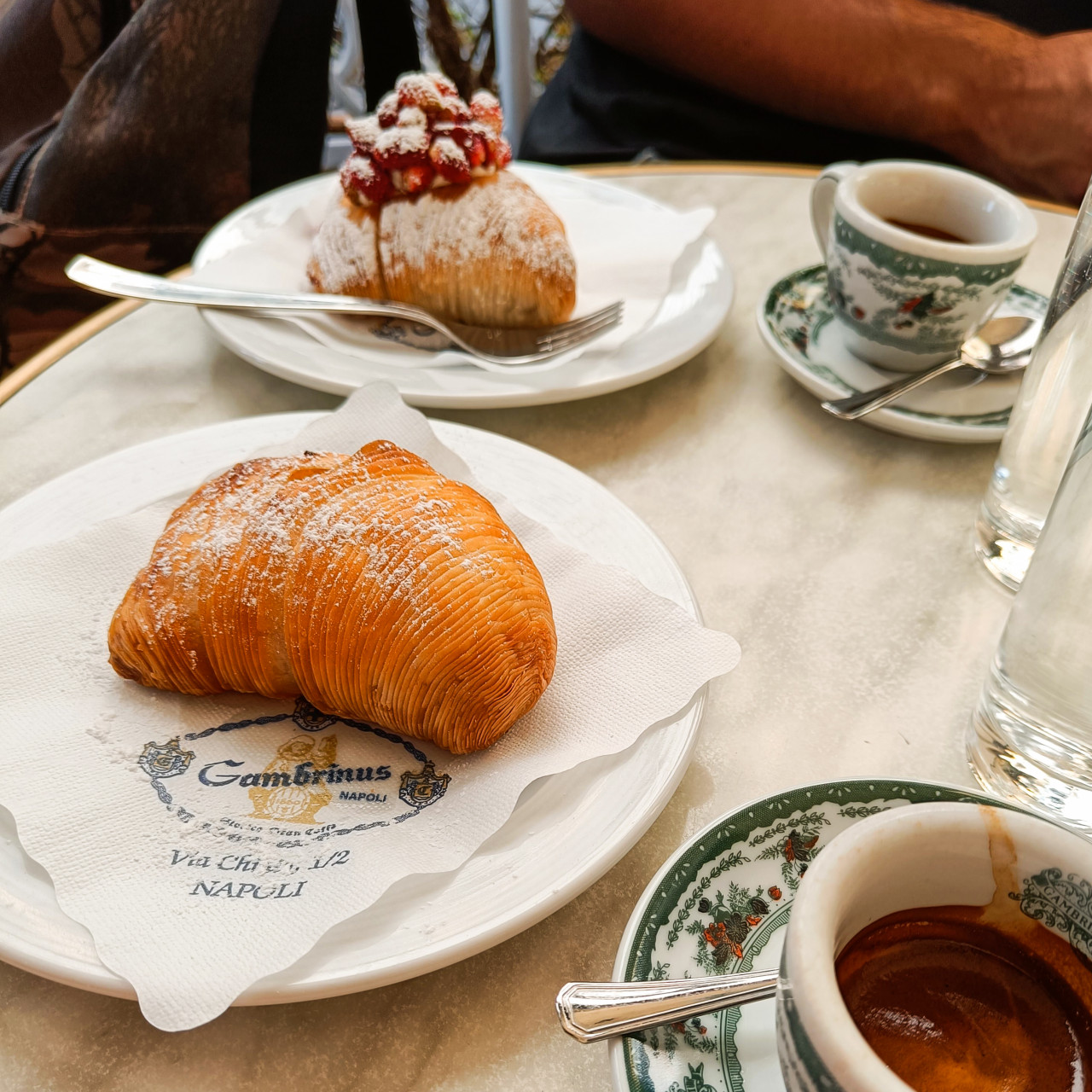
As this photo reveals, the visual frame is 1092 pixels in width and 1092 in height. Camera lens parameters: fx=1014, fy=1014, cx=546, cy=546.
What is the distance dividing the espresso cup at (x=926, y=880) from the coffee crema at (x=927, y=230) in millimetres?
724

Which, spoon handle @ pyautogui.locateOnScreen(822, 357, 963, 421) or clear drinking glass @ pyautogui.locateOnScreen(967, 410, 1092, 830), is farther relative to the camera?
spoon handle @ pyautogui.locateOnScreen(822, 357, 963, 421)

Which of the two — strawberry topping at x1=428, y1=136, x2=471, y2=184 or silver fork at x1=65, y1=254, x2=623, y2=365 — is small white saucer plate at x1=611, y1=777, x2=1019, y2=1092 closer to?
silver fork at x1=65, y1=254, x2=623, y2=365

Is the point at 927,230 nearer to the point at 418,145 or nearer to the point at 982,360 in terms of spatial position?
the point at 982,360

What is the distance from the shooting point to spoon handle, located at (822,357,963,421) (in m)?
0.87

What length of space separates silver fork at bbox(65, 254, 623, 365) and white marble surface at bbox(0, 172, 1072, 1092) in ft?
0.20

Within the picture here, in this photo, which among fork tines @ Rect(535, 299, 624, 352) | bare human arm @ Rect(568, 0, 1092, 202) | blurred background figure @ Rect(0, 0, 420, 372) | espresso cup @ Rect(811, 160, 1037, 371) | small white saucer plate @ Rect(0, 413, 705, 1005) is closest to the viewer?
small white saucer plate @ Rect(0, 413, 705, 1005)

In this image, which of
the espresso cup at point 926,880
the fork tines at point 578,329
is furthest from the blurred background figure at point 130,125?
the espresso cup at point 926,880

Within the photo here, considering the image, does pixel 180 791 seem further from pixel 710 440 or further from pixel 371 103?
pixel 371 103

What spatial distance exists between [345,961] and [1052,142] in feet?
5.38

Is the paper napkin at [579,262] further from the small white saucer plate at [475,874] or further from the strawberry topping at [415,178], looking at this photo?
the small white saucer plate at [475,874]

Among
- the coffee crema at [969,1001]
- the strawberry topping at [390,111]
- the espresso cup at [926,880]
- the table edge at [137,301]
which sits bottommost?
the table edge at [137,301]

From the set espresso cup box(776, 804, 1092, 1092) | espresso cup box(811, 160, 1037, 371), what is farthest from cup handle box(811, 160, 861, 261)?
espresso cup box(776, 804, 1092, 1092)

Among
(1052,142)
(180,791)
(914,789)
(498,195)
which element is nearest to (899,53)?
(1052,142)

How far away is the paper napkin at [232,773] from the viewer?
1.55ft
